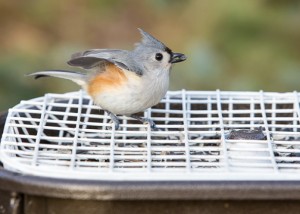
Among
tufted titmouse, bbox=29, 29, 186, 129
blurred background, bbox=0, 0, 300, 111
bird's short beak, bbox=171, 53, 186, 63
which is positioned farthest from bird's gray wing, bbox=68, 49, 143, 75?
blurred background, bbox=0, 0, 300, 111

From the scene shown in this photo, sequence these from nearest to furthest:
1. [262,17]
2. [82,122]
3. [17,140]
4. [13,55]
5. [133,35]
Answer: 1. [17,140]
2. [82,122]
3. [262,17]
4. [13,55]
5. [133,35]

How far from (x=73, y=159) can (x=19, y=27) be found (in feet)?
10.6

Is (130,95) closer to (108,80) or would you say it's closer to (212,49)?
(108,80)

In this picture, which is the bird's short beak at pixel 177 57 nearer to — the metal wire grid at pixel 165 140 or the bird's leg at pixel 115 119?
the metal wire grid at pixel 165 140

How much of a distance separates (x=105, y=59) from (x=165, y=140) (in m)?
0.40

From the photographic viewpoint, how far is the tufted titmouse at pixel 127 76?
307cm

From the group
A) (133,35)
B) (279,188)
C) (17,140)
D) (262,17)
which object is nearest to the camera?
(279,188)

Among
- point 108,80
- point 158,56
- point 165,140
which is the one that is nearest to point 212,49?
point 158,56

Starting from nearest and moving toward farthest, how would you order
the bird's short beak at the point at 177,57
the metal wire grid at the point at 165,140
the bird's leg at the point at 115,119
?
the metal wire grid at the point at 165,140, the bird's leg at the point at 115,119, the bird's short beak at the point at 177,57

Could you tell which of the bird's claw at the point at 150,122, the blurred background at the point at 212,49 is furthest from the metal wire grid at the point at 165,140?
the blurred background at the point at 212,49

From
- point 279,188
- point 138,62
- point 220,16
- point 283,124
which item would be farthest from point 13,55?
A: point 279,188

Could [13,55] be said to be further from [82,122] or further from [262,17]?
[82,122]

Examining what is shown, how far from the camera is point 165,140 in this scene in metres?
2.83

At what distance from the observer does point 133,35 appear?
18.7 ft
